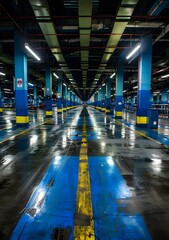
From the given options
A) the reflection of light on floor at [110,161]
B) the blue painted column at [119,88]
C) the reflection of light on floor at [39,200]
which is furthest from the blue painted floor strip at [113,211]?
the blue painted column at [119,88]

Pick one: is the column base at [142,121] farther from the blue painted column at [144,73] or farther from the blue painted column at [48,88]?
the blue painted column at [48,88]

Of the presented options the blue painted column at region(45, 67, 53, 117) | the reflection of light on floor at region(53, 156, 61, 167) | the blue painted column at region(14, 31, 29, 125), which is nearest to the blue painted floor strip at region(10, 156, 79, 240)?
the reflection of light on floor at region(53, 156, 61, 167)

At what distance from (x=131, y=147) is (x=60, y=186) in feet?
14.2

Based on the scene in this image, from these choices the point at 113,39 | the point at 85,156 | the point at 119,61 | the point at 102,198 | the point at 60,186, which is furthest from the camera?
the point at 119,61

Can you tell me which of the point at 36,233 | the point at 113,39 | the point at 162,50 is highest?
the point at 162,50

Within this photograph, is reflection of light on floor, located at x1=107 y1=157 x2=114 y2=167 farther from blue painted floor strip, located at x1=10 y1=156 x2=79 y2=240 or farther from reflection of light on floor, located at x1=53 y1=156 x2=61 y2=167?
reflection of light on floor, located at x1=53 y1=156 x2=61 y2=167

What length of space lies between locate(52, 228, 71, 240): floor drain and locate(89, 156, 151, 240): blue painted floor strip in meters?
0.41

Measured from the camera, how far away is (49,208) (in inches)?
114

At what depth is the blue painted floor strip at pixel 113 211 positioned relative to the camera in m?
2.34

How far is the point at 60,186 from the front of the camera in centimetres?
369

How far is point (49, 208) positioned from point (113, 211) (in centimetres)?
111

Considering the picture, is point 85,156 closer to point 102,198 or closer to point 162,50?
point 102,198

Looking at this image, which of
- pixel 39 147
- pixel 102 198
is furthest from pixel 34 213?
pixel 39 147

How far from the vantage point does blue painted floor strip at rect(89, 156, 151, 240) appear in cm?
234
